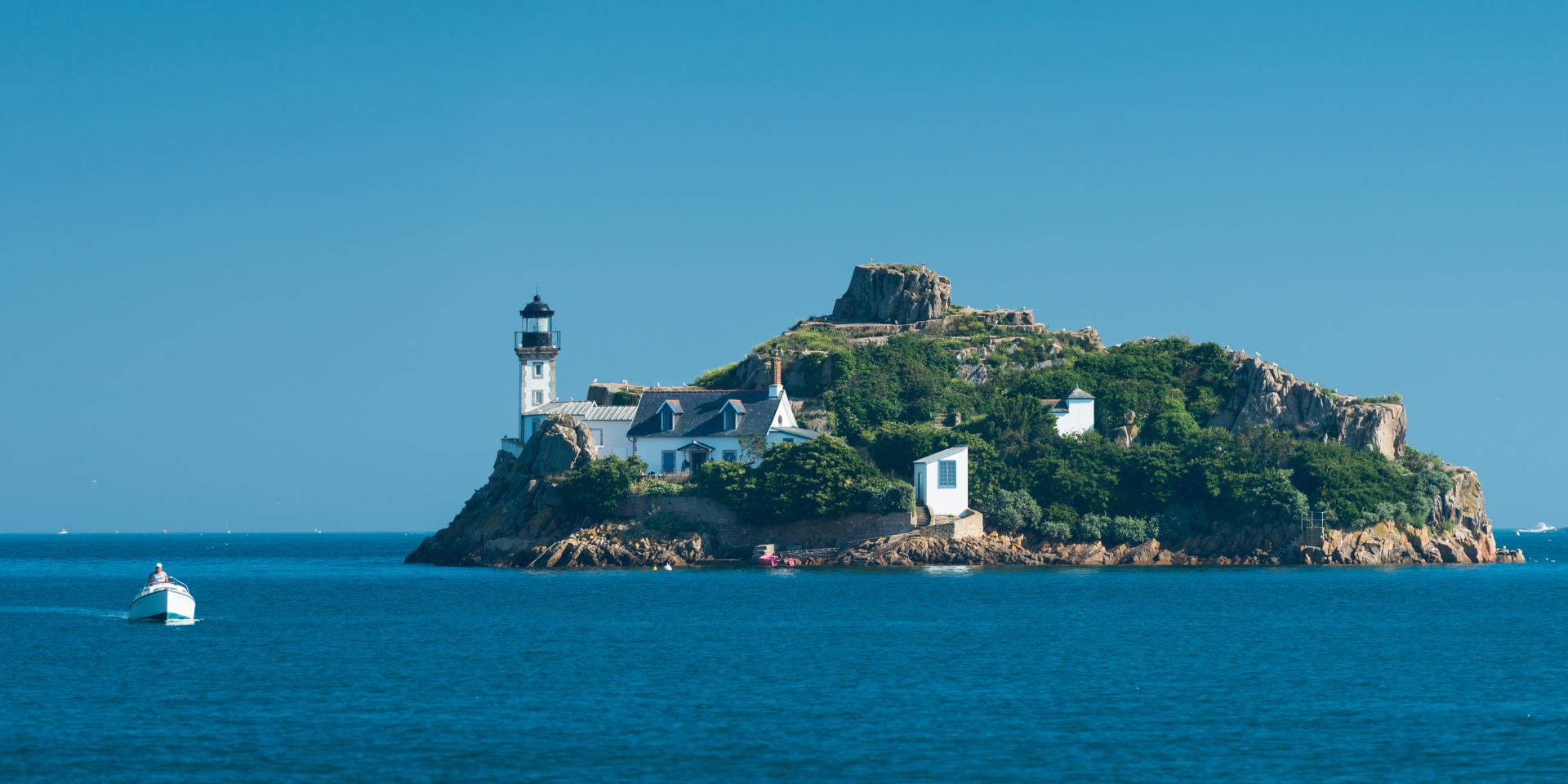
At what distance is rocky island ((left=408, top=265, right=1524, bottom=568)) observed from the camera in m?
87.2

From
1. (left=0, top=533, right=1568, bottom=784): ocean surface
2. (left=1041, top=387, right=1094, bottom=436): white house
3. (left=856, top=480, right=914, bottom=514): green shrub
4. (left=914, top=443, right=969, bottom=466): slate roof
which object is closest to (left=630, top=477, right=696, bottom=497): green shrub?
(left=856, top=480, right=914, bottom=514): green shrub

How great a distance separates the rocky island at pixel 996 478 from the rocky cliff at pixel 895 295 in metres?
10.3

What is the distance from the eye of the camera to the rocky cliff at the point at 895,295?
111750mm

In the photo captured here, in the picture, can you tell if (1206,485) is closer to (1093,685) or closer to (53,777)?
(1093,685)

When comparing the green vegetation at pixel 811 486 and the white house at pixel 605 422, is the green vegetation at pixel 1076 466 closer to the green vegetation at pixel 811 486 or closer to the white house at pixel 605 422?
the green vegetation at pixel 811 486

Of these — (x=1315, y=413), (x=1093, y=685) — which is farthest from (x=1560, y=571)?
(x=1093, y=685)

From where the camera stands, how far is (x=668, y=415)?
94.6 metres


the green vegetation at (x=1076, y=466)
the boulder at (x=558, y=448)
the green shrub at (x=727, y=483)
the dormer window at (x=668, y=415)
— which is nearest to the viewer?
the green vegetation at (x=1076, y=466)

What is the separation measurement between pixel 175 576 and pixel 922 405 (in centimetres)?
4449

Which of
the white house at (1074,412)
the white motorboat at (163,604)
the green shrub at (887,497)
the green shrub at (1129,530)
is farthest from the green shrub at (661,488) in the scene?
the white motorboat at (163,604)

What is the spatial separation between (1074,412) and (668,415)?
21878 mm

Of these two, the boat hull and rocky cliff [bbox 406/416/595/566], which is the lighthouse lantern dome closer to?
rocky cliff [bbox 406/416/595/566]

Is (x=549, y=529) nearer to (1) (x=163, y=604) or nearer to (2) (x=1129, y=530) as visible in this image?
(2) (x=1129, y=530)

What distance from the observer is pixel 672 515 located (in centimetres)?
8906
